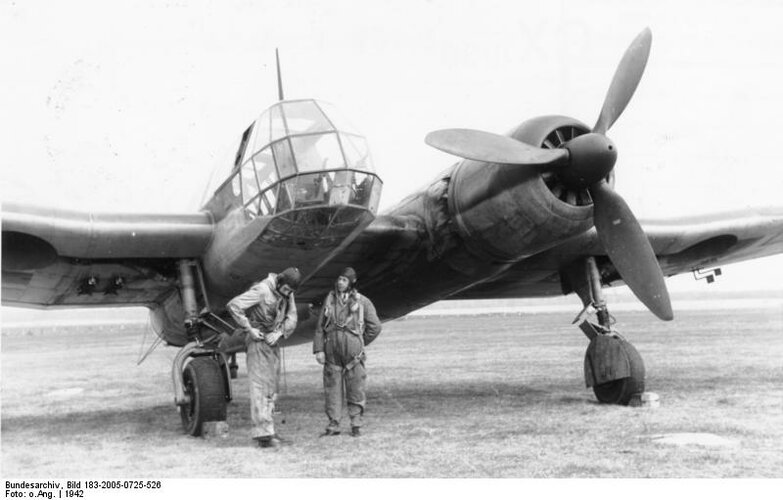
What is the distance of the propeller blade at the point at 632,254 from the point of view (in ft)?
27.2

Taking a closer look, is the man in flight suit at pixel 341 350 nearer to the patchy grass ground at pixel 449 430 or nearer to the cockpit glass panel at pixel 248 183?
the patchy grass ground at pixel 449 430

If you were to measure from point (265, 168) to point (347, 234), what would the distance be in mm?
1088

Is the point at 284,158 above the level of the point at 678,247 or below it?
above

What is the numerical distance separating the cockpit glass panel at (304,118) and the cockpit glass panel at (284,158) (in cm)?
17

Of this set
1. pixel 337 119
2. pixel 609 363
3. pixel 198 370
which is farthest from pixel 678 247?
pixel 198 370

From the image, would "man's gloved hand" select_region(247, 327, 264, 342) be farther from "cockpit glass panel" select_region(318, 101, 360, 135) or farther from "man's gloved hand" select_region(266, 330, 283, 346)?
"cockpit glass panel" select_region(318, 101, 360, 135)

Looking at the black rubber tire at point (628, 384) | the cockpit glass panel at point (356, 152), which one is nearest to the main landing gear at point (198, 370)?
the cockpit glass panel at point (356, 152)

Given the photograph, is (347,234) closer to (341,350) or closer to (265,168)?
(265,168)

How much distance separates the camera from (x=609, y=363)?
9375mm

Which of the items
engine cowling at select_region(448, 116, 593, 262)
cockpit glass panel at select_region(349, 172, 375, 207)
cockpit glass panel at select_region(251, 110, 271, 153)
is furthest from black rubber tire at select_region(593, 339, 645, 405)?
cockpit glass panel at select_region(251, 110, 271, 153)

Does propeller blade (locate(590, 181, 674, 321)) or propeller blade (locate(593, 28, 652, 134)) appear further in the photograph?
propeller blade (locate(593, 28, 652, 134))

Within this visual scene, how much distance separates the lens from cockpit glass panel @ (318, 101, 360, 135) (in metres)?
7.43

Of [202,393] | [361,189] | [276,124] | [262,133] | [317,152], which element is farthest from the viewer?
[202,393]

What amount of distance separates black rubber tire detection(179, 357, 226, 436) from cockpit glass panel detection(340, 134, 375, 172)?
2877 mm
